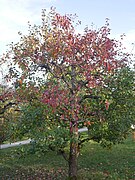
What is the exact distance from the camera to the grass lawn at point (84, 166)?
516 inches

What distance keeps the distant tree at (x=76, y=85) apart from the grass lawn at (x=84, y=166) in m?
2.24

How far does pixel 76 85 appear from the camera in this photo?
10.3 m

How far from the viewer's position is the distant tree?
966 cm

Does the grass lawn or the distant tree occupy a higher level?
the distant tree

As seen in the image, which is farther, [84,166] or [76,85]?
[84,166]

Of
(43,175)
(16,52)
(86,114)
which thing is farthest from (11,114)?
(86,114)

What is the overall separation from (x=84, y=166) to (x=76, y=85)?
620 centimetres

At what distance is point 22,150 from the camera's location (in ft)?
33.4

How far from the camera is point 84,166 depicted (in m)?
15.1

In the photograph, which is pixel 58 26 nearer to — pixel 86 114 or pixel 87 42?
pixel 87 42

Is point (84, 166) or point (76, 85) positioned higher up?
point (76, 85)

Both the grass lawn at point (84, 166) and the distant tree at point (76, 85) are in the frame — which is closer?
the distant tree at point (76, 85)

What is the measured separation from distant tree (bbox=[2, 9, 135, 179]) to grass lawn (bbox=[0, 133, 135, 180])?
224 centimetres

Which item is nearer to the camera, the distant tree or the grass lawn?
the distant tree
